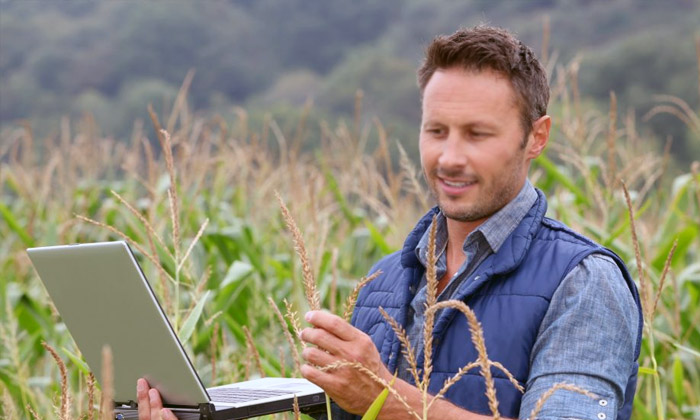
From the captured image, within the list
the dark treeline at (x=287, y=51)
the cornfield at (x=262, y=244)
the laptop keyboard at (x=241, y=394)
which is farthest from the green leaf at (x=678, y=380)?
the dark treeline at (x=287, y=51)

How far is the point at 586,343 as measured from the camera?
1.96m

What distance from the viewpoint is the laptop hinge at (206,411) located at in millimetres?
1991

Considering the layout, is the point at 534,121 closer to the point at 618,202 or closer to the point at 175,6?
the point at 618,202

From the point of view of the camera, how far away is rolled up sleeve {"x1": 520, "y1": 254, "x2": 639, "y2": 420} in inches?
76.5

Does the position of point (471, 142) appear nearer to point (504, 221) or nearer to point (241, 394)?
point (504, 221)

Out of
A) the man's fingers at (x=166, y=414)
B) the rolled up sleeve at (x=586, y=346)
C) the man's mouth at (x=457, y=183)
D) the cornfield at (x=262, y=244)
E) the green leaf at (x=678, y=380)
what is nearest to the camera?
the rolled up sleeve at (x=586, y=346)

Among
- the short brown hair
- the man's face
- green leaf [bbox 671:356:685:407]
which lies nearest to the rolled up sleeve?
the man's face

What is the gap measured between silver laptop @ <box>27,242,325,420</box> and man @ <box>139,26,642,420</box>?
78 mm

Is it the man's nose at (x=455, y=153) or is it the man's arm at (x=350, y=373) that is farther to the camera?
the man's nose at (x=455, y=153)

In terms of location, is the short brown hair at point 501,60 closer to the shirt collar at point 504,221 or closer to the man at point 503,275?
the man at point 503,275

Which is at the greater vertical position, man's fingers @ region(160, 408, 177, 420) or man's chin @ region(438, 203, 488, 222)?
man's chin @ region(438, 203, 488, 222)

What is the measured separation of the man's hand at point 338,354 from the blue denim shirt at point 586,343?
0.31 meters

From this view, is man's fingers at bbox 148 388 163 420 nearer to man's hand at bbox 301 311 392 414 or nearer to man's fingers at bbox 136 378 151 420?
man's fingers at bbox 136 378 151 420

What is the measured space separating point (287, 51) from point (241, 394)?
37.0 metres
